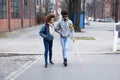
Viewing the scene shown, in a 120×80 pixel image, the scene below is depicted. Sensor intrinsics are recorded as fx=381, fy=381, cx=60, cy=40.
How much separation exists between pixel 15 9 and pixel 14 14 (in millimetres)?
1032

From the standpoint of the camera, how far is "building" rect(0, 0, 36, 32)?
33875 mm

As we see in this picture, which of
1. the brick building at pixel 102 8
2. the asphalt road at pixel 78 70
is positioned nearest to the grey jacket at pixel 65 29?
the asphalt road at pixel 78 70

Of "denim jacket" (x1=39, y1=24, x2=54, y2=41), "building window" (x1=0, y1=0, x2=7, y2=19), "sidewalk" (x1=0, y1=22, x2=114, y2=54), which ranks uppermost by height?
"building window" (x1=0, y1=0, x2=7, y2=19)

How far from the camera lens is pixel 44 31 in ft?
40.3

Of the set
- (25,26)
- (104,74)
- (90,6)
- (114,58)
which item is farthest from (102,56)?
(90,6)

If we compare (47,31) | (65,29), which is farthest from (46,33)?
(65,29)

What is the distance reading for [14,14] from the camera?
4006 cm

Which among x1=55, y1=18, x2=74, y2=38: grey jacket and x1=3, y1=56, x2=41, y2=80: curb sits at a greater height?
x1=55, y1=18, x2=74, y2=38: grey jacket

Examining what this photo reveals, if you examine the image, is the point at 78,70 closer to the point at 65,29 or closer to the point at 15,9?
the point at 65,29

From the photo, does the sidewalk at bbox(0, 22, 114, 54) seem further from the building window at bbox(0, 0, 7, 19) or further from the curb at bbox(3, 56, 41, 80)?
the building window at bbox(0, 0, 7, 19)

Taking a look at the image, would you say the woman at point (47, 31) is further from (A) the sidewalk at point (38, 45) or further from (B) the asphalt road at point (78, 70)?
(A) the sidewalk at point (38, 45)

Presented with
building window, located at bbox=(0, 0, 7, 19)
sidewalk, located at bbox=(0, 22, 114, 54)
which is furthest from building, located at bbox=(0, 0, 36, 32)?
sidewalk, located at bbox=(0, 22, 114, 54)

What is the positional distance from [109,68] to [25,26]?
3740cm

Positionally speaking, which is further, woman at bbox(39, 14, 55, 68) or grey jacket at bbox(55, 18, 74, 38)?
grey jacket at bbox(55, 18, 74, 38)
